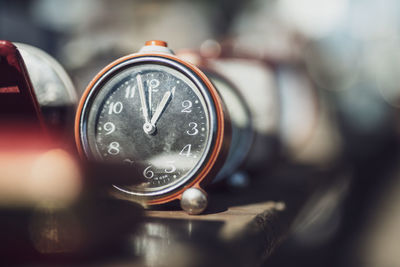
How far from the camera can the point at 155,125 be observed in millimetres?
823

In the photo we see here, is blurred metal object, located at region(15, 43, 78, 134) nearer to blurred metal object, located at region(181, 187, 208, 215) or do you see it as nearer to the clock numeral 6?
the clock numeral 6

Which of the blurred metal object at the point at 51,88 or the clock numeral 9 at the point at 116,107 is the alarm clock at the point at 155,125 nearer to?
the clock numeral 9 at the point at 116,107

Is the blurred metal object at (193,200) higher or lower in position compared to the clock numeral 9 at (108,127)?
lower

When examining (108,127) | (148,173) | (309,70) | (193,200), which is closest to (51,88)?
Result: (108,127)

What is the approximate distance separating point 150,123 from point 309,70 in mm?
1834

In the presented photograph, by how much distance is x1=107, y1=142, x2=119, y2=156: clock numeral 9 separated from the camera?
84cm

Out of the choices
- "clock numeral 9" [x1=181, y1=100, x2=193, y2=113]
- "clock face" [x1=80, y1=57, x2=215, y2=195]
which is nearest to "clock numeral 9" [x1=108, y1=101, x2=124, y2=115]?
"clock face" [x1=80, y1=57, x2=215, y2=195]

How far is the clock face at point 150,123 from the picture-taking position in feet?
2.67

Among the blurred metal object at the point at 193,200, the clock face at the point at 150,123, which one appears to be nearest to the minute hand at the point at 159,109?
the clock face at the point at 150,123

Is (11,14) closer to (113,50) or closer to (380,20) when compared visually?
(113,50)

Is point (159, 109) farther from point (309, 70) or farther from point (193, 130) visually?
point (309, 70)

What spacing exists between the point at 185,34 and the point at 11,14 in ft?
6.56

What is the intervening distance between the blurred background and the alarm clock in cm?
21

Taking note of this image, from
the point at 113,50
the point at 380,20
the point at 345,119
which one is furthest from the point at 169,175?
the point at 380,20
